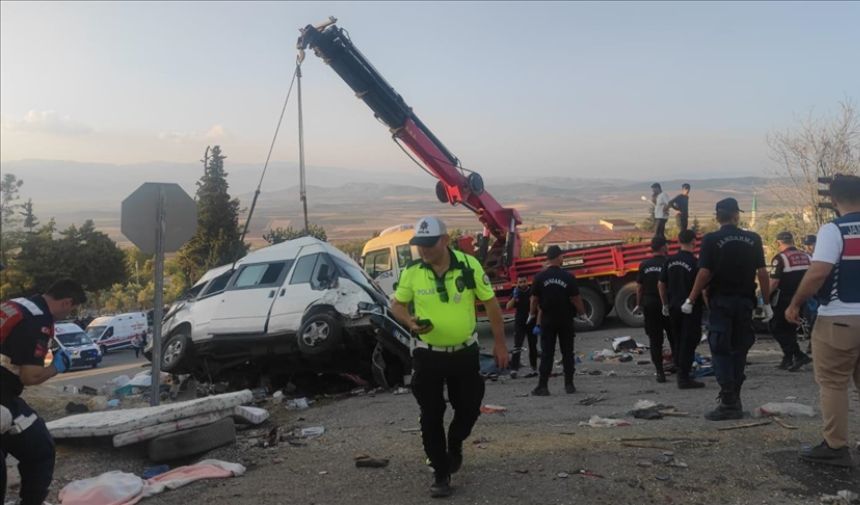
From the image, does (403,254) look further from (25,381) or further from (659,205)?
(25,381)

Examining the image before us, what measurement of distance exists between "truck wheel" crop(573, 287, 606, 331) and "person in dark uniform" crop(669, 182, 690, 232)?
92.2 inches

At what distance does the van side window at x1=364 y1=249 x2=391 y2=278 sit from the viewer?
1550 centimetres

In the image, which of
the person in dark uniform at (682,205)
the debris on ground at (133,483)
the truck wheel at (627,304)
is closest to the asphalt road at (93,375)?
the debris on ground at (133,483)

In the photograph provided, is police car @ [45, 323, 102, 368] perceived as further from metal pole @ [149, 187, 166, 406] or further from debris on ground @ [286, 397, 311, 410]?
metal pole @ [149, 187, 166, 406]

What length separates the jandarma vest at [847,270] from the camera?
4.28m

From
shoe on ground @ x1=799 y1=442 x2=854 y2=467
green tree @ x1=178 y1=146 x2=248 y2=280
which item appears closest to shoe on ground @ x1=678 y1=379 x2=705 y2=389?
shoe on ground @ x1=799 y1=442 x2=854 y2=467

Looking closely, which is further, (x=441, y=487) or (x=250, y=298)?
(x=250, y=298)

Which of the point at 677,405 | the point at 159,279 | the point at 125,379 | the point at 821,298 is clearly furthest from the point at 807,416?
the point at 125,379

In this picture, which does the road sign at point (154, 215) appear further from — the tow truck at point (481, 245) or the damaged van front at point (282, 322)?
the tow truck at point (481, 245)

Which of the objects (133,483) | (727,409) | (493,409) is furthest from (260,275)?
(727,409)

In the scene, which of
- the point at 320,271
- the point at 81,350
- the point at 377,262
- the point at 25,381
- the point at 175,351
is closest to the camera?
the point at 25,381

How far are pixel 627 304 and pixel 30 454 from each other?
12.8 meters

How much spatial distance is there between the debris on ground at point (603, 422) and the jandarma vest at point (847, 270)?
2048 mm

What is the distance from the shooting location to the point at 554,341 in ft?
25.4
